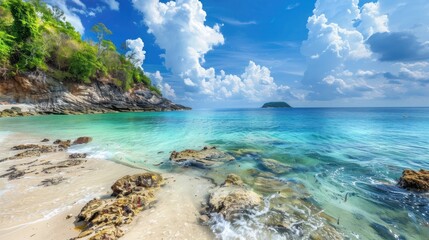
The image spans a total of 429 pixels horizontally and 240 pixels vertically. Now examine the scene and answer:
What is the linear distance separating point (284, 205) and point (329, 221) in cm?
122

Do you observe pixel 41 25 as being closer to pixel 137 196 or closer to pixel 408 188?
pixel 137 196

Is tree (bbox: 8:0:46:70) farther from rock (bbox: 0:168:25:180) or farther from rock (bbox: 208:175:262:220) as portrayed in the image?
rock (bbox: 208:175:262:220)

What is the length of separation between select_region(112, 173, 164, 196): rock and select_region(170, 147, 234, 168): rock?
103 inches

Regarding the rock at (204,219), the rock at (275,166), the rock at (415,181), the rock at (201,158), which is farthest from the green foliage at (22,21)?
the rock at (415,181)

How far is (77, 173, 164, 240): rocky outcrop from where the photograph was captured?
4199 mm

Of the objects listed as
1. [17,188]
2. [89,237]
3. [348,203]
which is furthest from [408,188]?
[17,188]

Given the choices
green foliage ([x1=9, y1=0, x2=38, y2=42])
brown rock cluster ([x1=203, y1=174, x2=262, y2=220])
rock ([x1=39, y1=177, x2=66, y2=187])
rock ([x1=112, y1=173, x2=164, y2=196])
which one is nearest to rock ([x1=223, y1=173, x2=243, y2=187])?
brown rock cluster ([x1=203, y1=174, x2=262, y2=220])

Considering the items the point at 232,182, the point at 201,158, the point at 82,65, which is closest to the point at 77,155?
the point at 201,158

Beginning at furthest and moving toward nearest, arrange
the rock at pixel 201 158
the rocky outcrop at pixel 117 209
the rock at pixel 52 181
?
the rock at pixel 201 158
the rock at pixel 52 181
the rocky outcrop at pixel 117 209

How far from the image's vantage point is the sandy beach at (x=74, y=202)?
14.4 ft

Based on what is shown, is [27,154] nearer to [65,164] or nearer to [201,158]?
[65,164]

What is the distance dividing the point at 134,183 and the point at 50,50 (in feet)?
199

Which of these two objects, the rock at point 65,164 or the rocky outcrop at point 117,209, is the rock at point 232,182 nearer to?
the rocky outcrop at point 117,209

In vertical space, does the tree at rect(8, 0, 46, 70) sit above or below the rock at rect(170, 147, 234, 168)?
above
